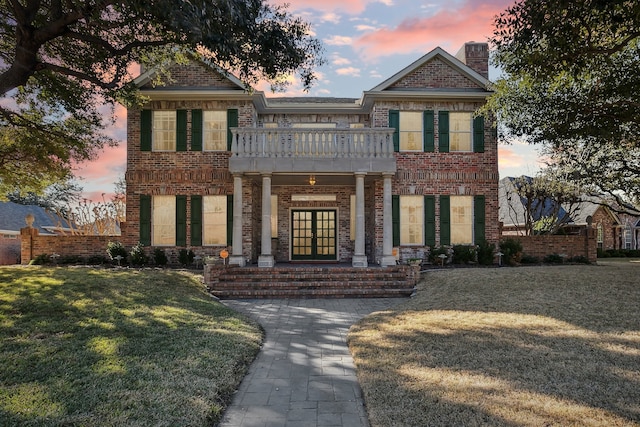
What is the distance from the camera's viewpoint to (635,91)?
945cm

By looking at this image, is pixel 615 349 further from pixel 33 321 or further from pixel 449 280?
pixel 33 321

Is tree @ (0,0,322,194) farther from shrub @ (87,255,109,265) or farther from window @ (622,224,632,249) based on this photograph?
window @ (622,224,632,249)

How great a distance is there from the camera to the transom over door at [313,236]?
Result: 16828 mm

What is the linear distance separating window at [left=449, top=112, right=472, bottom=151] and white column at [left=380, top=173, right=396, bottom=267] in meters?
3.47

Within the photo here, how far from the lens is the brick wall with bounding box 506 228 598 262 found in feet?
53.5

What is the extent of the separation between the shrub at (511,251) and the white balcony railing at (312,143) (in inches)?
228

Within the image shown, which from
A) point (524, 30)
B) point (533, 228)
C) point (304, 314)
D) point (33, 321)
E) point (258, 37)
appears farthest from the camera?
point (533, 228)

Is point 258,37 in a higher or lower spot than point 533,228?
higher

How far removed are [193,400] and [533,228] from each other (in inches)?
877

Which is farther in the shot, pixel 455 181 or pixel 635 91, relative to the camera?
pixel 455 181

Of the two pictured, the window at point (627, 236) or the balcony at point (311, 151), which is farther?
the window at point (627, 236)

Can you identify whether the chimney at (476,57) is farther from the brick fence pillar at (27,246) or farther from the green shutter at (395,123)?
the brick fence pillar at (27,246)

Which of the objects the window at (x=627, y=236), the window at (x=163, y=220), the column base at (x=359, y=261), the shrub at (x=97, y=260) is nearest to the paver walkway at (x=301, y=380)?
the column base at (x=359, y=261)

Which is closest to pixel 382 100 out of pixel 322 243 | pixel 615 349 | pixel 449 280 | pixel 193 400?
pixel 322 243
